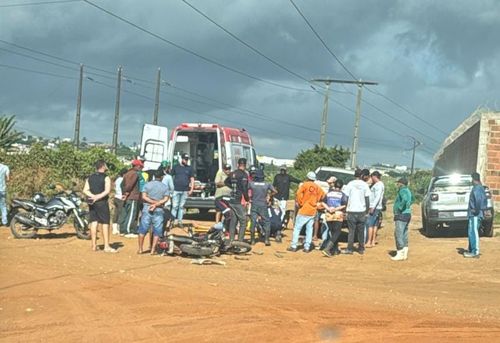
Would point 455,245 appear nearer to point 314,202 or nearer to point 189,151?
point 314,202

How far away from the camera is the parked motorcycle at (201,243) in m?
13.2

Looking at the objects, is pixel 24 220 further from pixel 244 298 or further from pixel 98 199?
pixel 244 298

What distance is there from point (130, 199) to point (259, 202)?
3.09 metres

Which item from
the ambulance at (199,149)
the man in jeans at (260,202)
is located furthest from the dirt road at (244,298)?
the ambulance at (199,149)

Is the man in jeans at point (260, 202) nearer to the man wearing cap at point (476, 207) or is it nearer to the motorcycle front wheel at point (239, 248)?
the motorcycle front wheel at point (239, 248)

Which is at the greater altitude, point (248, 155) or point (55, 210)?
point (248, 155)

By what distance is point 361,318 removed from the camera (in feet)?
27.3

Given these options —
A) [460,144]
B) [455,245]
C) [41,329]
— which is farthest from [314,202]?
[460,144]

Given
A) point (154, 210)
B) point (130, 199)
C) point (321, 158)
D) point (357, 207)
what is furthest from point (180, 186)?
point (321, 158)

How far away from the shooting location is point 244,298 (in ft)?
30.4

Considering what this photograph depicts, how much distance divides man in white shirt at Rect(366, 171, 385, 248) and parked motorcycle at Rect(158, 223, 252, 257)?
360 cm

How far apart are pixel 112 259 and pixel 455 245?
859cm

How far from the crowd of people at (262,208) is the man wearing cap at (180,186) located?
54cm

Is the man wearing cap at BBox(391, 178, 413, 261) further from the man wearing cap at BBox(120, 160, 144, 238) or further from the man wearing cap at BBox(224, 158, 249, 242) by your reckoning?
the man wearing cap at BBox(120, 160, 144, 238)
